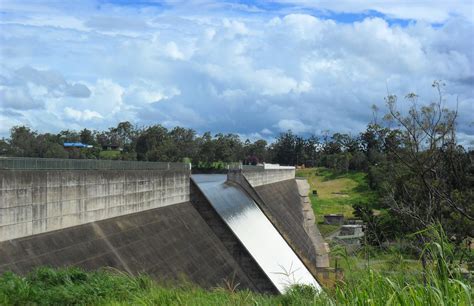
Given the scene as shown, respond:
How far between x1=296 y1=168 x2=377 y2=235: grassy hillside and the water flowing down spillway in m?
30.2

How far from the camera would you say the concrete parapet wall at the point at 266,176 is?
38188 millimetres

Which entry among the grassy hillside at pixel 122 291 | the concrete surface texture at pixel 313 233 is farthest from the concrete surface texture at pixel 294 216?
the grassy hillside at pixel 122 291

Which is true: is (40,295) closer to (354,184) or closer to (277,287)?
(277,287)

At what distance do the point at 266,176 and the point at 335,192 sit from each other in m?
44.5

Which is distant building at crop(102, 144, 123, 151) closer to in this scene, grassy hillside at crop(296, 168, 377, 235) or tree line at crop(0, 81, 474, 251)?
tree line at crop(0, 81, 474, 251)

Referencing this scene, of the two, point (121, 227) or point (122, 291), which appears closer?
point (122, 291)

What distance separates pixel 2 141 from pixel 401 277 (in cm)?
7734

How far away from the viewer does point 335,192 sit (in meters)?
87.8

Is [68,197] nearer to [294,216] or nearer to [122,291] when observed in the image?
[122,291]

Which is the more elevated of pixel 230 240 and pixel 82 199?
pixel 82 199

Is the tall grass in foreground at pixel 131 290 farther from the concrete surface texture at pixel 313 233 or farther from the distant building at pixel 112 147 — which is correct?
the distant building at pixel 112 147

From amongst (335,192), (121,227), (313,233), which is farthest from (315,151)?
(121,227)

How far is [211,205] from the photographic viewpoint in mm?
22953

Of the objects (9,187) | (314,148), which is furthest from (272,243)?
(314,148)
